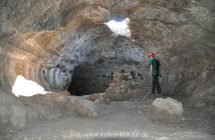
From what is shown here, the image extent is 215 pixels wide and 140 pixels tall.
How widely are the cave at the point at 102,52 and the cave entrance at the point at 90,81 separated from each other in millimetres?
997

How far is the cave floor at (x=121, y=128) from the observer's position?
6.35 metres

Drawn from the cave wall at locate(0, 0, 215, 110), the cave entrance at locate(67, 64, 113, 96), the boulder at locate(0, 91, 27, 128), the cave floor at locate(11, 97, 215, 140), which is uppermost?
the cave wall at locate(0, 0, 215, 110)

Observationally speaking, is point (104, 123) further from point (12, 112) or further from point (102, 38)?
point (102, 38)

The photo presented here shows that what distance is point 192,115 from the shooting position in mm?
8234

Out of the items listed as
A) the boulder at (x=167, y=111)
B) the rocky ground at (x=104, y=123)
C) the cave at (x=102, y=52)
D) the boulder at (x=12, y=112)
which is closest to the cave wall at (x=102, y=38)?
the cave at (x=102, y=52)

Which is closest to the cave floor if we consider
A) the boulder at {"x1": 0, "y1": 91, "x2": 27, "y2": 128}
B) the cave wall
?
the boulder at {"x1": 0, "y1": 91, "x2": 27, "y2": 128}

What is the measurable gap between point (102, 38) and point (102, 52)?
51.2 inches

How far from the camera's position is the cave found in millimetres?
7289

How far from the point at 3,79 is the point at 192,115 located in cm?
530

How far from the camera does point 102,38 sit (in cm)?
1447

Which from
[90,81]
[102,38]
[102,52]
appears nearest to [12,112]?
[102,38]

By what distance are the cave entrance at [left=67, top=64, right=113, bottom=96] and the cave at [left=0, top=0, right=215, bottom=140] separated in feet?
3.27

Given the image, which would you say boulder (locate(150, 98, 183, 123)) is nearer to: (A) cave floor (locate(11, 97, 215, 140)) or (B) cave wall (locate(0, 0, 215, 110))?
(A) cave floor (locate(11, 97, 215, 140))

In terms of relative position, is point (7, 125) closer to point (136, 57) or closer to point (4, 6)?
point (4, 6)
